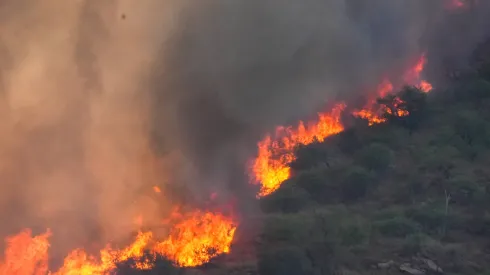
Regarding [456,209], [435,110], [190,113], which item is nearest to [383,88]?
[435,110]

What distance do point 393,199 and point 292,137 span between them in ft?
19.5

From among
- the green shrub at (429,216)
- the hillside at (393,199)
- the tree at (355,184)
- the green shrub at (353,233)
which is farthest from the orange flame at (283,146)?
the green shrub at (429,216)

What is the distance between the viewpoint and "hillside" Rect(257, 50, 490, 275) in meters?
16.1

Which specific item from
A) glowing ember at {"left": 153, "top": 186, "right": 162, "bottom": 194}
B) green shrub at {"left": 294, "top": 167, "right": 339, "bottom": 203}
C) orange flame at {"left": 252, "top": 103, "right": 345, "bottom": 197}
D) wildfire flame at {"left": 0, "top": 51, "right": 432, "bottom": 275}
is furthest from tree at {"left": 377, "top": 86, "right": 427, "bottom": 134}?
glowing ember at {"left": 153, "top": 186, "right": 162, "bottom": 194}

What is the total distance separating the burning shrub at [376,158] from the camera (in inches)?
955

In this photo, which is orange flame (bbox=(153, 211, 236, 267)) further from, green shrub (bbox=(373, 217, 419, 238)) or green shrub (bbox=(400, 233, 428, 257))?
green shrub (bbox=(400, 233, 428, 257))

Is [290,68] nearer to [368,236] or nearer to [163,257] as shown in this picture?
[368,236]

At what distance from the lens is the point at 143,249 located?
1559 centimetres

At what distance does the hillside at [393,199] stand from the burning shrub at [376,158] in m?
0.05

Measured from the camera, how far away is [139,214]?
661 inches

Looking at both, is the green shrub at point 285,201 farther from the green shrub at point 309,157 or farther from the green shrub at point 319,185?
the green shrub at point 309,157

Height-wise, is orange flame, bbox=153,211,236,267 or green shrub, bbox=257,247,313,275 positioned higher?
orange flame, bbox=153,211,236,267

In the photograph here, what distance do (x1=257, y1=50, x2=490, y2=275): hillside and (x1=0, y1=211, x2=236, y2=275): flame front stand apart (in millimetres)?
1578

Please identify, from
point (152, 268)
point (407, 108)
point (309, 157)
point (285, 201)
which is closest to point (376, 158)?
point (309, 157)
